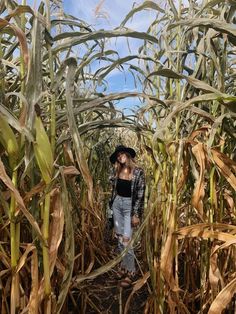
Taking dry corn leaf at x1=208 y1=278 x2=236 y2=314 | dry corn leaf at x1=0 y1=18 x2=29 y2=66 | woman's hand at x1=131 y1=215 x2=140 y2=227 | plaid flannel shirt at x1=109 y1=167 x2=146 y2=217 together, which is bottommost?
woman's hand at x1=131 y1=215 x2=140 y2=227

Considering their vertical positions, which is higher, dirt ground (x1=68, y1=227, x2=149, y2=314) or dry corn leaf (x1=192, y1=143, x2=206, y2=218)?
dry corn leaf (x1=192, y1=143, x2=206, y2=218)

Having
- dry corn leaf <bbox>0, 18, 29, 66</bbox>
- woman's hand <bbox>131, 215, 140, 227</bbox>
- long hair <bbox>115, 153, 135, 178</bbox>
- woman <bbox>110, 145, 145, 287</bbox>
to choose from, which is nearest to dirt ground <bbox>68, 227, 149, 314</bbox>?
woman <bbox>110, 145, 145, 287</bbox>

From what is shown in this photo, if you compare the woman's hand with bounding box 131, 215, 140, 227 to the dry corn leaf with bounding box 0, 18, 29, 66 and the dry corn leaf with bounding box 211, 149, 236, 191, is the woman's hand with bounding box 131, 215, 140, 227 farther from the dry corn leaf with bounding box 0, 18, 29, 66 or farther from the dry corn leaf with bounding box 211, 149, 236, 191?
the dry corn leaf with bounding box 0, 18, 29, 66

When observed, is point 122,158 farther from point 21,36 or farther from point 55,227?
point 21,36

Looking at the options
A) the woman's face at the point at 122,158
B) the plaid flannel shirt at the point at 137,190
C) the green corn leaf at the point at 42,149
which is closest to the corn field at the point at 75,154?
the green corn leaf at the point at 42,149

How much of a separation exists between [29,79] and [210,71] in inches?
30.5

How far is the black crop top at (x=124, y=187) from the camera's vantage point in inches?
114

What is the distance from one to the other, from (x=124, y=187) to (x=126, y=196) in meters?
0.07

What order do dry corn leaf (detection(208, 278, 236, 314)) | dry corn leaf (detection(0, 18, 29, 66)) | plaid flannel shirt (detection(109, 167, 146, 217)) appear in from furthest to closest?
1. plaid flannel shirt (detection(109, 167, 146, 217))
2. dry corn leaf (detection(208, 278, 236, 314))
3. dry corn leaf (detection(0, 18, 29, 66))

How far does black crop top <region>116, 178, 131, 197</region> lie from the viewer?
2.89 m

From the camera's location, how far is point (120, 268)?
8.96 ft

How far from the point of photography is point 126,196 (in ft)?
9.58

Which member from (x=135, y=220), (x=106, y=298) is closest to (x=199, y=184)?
(x=106, y=298)

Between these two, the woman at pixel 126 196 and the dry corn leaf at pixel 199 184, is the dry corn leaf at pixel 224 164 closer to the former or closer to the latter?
the dry corn leaf at pixel 199 184
